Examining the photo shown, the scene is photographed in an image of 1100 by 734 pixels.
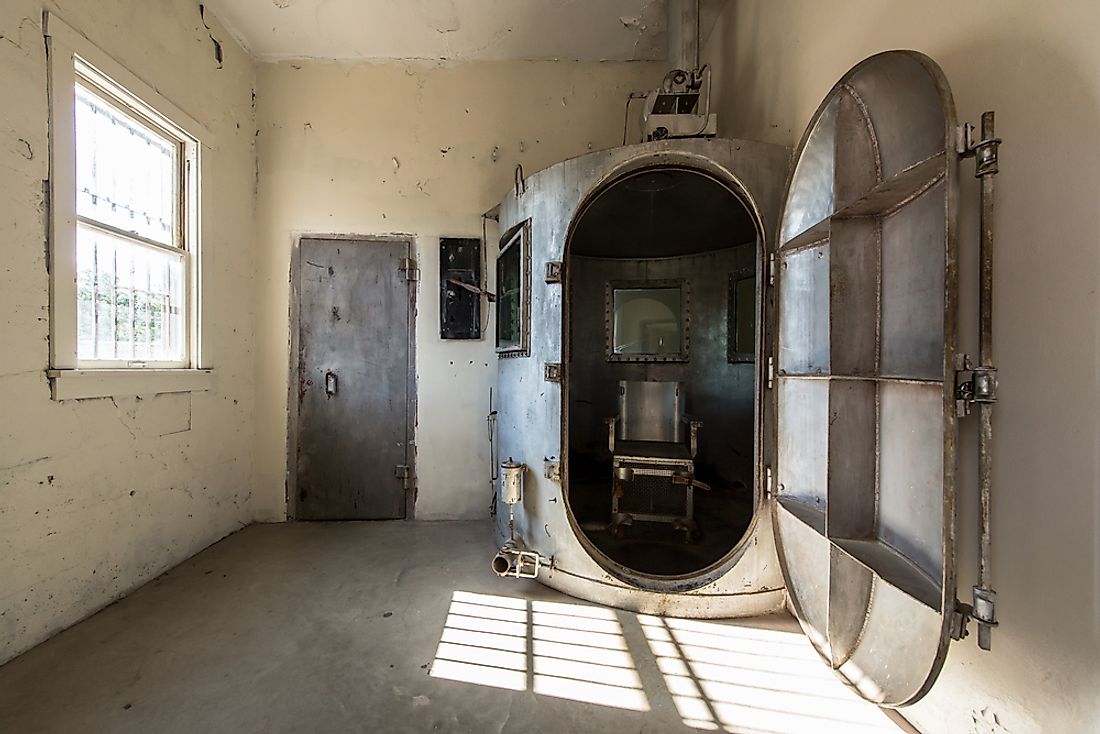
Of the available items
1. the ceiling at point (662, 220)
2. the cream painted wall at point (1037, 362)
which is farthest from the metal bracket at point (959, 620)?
the ceiling at point (662, 220)

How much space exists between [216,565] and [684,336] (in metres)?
3.35

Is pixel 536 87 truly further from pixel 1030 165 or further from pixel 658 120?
pixel 1030 165

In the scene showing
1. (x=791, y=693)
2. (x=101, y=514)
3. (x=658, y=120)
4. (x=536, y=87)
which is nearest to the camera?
(x=791, y=693)

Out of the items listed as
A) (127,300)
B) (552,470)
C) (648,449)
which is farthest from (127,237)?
(648,449)

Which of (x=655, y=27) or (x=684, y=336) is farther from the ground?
(x=655, y=27)

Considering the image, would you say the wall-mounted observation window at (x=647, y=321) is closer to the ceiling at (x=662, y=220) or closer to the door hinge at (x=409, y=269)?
the ceiling at (x=662, y=220)

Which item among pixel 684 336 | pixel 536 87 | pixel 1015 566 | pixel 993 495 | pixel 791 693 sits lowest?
pixel 791 693

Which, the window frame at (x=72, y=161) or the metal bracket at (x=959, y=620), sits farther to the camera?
the window frame at (x=72, y=161)

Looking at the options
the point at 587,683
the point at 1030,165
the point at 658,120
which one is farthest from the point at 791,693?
the point at 658,120

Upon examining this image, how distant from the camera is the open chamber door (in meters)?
1.11

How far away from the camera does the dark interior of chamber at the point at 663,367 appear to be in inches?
106

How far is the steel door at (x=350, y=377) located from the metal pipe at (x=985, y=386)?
292 cm

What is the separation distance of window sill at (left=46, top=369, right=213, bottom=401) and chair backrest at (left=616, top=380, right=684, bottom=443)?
101 inches

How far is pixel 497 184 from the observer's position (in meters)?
3.21
